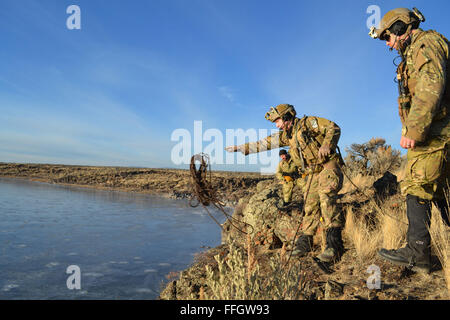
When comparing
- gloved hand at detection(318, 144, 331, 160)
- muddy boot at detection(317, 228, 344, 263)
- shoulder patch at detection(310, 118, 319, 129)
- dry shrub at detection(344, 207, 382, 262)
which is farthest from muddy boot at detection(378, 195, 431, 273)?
shoulder patch at detection(310, 118, 319, 129)

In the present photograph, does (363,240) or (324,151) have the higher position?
(324,151)

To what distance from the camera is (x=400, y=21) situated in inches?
91.8

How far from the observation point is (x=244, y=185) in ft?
60.6

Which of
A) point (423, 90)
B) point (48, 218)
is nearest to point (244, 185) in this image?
point (48, 218)

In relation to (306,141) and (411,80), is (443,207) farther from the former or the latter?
(306,141)

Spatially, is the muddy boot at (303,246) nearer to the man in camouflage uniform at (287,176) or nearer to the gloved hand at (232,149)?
the gloved hand at (232,149)

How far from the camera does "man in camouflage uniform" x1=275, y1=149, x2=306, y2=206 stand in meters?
6.25

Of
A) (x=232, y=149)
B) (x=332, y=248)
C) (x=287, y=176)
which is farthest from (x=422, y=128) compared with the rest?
(x=287, y=176)

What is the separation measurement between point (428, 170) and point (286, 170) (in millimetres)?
4881

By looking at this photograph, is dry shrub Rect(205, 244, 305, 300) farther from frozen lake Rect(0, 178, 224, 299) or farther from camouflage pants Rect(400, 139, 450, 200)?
frozen lake Rect(0, 178, 224, 299)

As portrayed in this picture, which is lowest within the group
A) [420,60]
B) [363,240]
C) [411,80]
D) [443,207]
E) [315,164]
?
[363,240]

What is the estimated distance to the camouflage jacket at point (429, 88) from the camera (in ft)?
6.63
